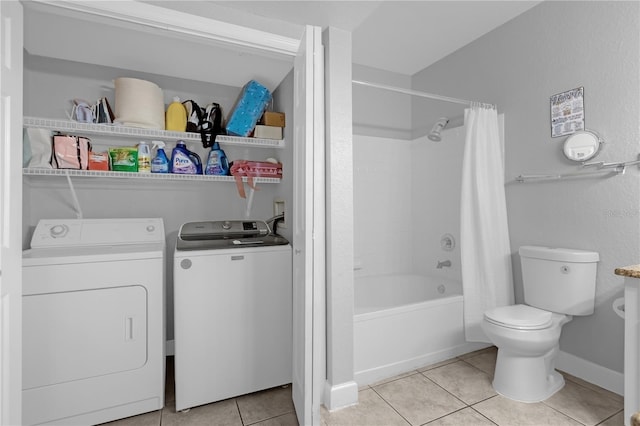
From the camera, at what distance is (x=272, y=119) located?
2463 millimetres

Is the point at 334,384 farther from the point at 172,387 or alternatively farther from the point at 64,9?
the point at 64,9

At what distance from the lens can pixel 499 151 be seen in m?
2.42

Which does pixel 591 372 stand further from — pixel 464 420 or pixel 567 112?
pixel 567 112

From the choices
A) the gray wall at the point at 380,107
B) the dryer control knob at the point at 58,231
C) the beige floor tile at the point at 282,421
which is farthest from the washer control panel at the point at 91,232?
the gray wall at the point at 380,107

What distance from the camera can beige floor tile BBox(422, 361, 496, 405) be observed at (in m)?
1.88

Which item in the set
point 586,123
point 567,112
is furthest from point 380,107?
point 586,123

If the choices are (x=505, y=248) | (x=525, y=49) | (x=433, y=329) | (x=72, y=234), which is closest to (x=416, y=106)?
(x=525, y=49)

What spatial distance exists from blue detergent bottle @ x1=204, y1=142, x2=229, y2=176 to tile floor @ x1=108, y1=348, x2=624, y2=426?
4.79 ft

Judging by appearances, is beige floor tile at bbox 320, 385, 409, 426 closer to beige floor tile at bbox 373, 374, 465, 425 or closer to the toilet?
beige floor tile at bbox 373, 374, 465, 425

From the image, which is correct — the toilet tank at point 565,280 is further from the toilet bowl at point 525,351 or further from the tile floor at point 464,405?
the tile floor at point 464,405

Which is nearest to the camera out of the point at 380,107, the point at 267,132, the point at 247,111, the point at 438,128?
the point at 247,111

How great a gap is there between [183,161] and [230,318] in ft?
3.78

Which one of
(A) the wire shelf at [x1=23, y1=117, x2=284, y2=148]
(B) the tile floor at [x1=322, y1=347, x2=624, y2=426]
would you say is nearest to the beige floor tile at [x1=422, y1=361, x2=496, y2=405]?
(B) the tile floor at [x1=322, y1=347, x2=624, y2=426]

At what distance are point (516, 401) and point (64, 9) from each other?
3011 millimetres
